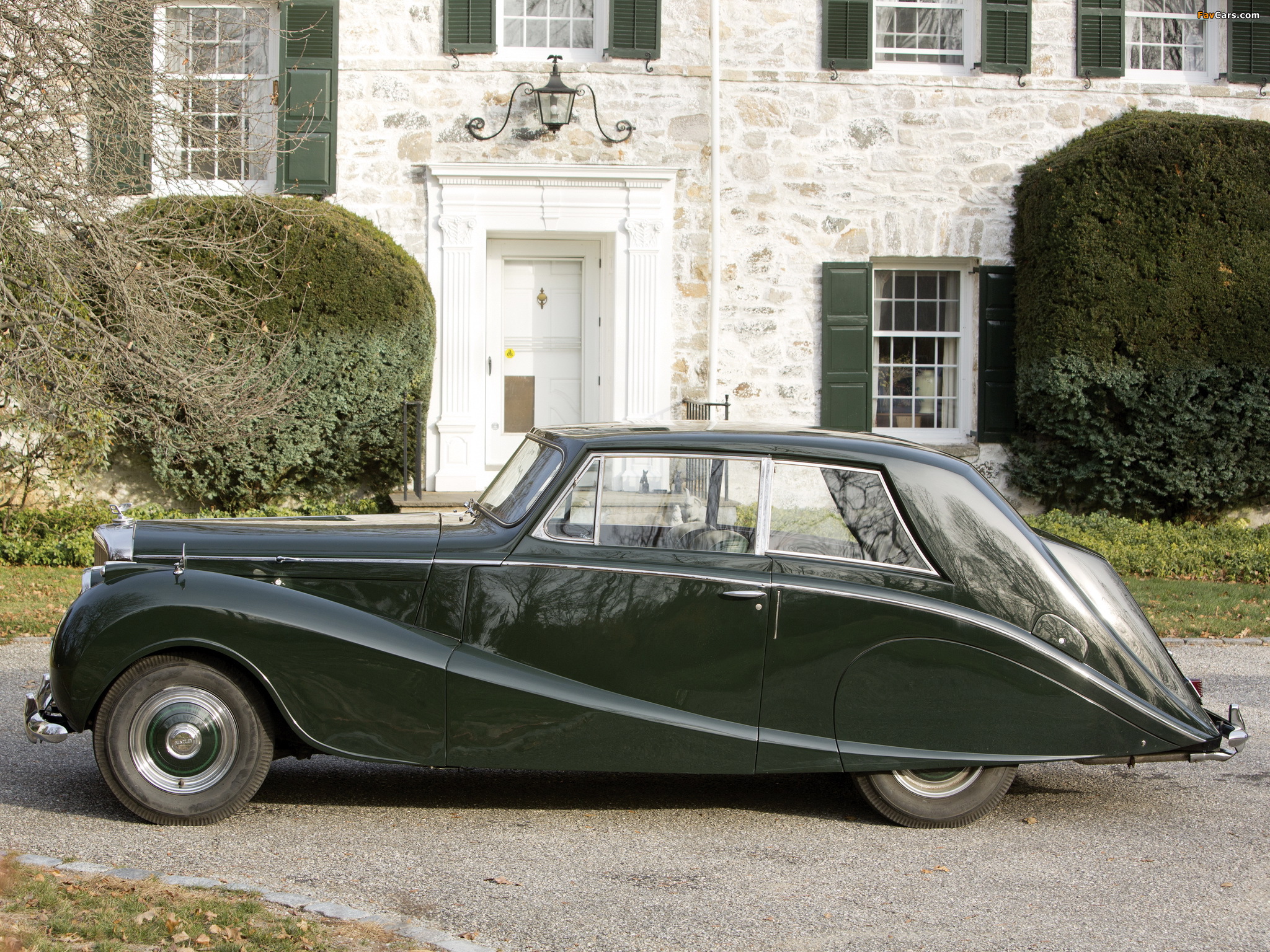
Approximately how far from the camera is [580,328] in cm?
1304

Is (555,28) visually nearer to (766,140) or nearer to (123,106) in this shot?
(766,140)

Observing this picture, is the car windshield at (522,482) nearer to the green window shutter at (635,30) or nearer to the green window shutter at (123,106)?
the green window shutter at (123,106)

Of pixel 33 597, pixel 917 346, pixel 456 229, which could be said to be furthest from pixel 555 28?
pixel 33 597

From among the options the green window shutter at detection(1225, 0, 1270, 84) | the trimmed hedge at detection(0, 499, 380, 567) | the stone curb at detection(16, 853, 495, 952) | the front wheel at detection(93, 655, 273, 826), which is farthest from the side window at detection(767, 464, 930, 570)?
the green window shutter at detection(1225, 0, 1270, 84)

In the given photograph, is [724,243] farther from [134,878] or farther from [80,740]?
[134,878]

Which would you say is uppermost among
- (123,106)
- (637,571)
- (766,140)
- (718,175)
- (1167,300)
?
(766,140)

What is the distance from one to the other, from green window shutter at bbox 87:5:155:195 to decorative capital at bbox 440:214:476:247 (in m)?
3.32

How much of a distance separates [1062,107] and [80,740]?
38.4 feet

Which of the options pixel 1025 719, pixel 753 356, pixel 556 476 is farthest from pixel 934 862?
pixel 753 356

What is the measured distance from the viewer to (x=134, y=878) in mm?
3688

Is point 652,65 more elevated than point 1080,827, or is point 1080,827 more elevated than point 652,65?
point 652,65

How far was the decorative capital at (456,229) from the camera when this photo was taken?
40.6 ft

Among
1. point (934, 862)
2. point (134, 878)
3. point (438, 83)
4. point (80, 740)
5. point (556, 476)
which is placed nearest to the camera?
point (134, 878)

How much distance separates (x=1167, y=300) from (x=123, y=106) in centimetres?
968
